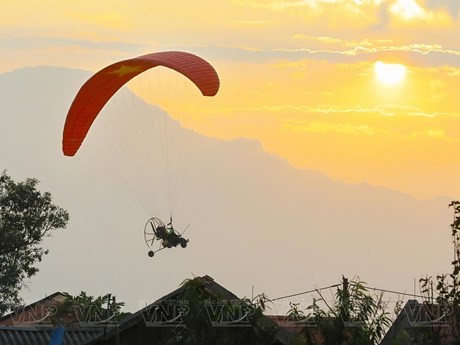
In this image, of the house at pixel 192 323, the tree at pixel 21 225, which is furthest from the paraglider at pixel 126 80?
the tree at pixel 21 225

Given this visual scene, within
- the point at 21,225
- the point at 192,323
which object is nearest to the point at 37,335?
the point at 192,323

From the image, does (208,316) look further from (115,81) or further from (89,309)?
(115,81)

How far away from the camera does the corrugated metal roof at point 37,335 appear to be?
37000mm

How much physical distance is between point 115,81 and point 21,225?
35.8m

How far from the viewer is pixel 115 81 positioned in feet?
140

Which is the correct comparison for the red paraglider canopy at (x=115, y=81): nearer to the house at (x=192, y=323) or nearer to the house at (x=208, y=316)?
the house at (x=192, y=323)

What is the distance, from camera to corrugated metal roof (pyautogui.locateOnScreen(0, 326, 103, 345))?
121ft

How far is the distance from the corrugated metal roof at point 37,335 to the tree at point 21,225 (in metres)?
38.7

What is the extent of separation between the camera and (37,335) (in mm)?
37781

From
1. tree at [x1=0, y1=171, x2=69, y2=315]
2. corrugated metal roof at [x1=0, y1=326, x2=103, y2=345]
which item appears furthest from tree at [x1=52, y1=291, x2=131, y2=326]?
tree at [x1=0, y1=171, x2=69, y2=315]

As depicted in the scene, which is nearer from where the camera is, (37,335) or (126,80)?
(37,335)

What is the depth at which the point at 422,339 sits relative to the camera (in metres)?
29.9

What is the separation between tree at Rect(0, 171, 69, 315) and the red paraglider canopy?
33.5 meters

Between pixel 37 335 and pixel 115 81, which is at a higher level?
pixel 115 81
